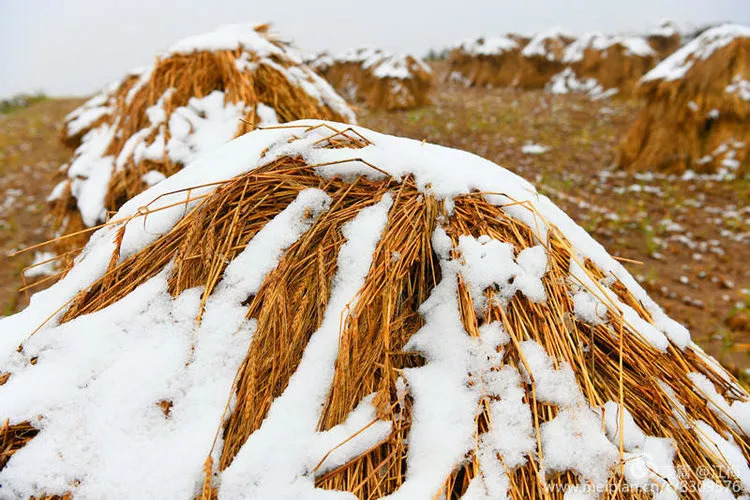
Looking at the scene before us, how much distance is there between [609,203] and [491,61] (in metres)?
18.6

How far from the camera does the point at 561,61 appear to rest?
773 inches

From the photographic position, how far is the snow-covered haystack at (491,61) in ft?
69.3

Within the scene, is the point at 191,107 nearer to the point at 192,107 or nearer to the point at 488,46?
the point at 192,107

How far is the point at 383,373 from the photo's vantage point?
1.03 metres

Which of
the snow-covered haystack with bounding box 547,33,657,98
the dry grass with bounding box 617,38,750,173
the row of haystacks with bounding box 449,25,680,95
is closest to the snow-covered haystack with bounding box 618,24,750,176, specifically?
the dry grass with bounding box 617,38,750,173

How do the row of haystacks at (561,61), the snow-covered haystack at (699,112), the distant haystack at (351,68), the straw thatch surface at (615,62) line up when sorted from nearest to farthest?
the snow-covered haystack at (699,112)
the straw thatch surface at (615,62)
the row of haystacks at (561,61)
the distant haystack at (351,68)

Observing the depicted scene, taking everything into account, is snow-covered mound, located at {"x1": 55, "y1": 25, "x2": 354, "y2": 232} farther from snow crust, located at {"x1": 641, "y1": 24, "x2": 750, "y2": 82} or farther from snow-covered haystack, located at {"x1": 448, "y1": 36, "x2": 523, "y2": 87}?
snow-covered haystack, located at {"x1": 448, "y1": 36, "x2": 523, "y2": 87}

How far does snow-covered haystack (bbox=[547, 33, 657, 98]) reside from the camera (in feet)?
53.7

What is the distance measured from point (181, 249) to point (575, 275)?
47.1 inches

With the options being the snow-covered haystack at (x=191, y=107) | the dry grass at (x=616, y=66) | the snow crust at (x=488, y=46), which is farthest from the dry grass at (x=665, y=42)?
the snow-covered haystack at (x=191, y=107)

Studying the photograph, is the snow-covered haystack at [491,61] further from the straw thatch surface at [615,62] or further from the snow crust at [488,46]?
the straw thatch surface at [615,62]

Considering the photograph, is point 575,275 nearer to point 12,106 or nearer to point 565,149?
point 565,149

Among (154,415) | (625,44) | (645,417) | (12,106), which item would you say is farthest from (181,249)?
(12,106)

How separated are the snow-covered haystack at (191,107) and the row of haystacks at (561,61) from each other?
16.1 metres
